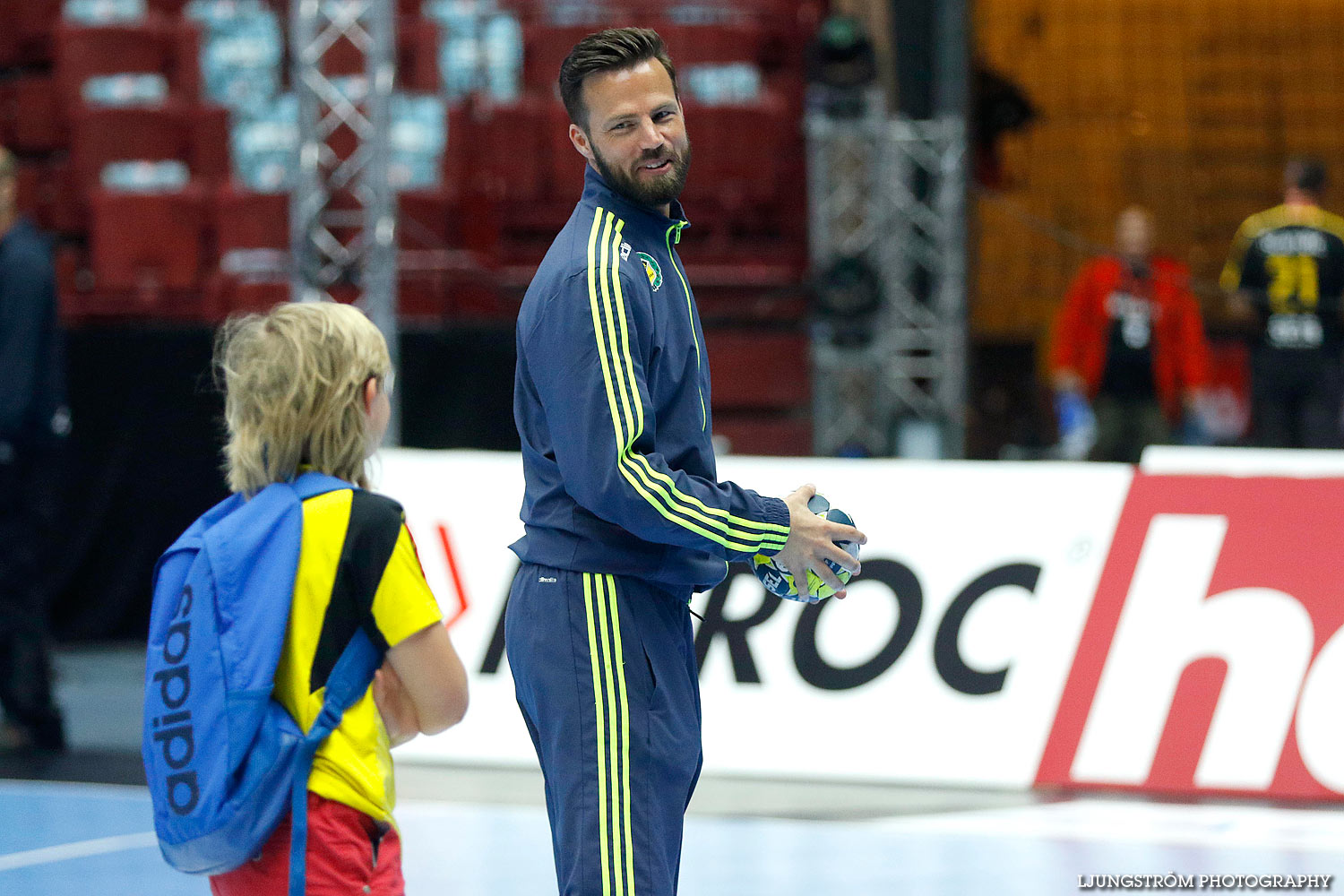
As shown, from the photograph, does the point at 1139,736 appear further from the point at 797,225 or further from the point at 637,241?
the point at 797,225

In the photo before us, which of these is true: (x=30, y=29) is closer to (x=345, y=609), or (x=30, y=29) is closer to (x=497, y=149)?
(x=497, y=149)

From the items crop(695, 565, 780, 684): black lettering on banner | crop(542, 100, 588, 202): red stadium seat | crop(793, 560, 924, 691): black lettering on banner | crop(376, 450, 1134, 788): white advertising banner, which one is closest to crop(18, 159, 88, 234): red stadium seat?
crop(542, 100, 588, 202): red stadium seat

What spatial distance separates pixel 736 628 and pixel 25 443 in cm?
292

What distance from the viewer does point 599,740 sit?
8.62 ft

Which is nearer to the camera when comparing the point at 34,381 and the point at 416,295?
the point at 34,381

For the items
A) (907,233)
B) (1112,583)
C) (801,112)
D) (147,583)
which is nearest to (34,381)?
(147,583)

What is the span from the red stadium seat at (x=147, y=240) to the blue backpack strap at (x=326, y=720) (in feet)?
31.2

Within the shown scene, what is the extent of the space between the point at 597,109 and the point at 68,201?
1027cm

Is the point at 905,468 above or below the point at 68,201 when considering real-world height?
below

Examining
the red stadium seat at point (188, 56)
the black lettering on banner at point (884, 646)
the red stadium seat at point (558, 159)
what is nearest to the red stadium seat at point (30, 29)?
the red stadium seat at point (188, 56)

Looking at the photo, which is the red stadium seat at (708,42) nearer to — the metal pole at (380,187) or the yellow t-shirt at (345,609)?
the metal pole at (380,187)

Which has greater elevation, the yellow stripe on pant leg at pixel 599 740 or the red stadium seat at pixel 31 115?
the red stadium seat at pixel 31 115

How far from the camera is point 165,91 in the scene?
11914mm

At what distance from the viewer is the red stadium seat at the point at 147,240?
11.3 metres
